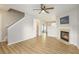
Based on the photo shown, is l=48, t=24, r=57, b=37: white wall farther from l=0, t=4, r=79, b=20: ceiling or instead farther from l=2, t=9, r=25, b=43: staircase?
l=2, t=9, r=25, b=43: staircase

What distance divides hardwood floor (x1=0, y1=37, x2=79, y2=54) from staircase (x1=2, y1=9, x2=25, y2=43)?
0.82 feet

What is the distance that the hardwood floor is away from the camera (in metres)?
1.85

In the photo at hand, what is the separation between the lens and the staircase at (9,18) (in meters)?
2.00

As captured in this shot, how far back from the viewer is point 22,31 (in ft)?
7.16

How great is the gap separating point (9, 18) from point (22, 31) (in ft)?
1.24

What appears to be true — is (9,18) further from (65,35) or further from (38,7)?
(65,35)

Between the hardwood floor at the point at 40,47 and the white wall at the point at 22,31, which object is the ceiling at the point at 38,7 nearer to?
the white wall at the point at 22,31

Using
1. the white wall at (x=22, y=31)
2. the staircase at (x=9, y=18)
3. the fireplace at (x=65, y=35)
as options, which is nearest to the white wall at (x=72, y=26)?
the fireplace at (x=65, y=35)

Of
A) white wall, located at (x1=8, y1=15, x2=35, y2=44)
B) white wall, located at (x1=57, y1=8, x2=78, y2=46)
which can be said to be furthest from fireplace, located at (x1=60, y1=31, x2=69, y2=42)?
white wall, located at (x1=8, y1=15, x2=35, y2=44)

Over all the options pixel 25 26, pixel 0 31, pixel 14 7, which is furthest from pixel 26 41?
pixel 14 7

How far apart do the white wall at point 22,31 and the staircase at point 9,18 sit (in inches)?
2.7

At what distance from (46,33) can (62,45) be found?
0.39 m

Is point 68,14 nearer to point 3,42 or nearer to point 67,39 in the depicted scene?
point 67,39

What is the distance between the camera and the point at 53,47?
2.02 m
